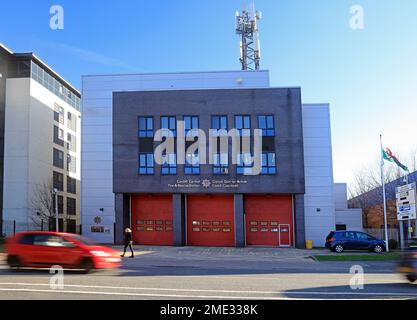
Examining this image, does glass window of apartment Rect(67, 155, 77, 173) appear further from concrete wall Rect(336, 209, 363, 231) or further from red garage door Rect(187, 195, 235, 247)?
concrete wall Rect(336, 209, 363, 231)

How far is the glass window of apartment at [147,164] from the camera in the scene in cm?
4119

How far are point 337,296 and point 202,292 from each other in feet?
10.6

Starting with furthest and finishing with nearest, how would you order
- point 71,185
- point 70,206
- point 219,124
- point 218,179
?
point 71,185 → point 70,206 → point 219,124 → point 218,179

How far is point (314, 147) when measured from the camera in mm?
44312

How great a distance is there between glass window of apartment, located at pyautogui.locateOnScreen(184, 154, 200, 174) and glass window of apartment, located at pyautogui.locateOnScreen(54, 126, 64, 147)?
86.7 ft

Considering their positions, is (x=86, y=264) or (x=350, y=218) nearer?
(x=86, y=264)

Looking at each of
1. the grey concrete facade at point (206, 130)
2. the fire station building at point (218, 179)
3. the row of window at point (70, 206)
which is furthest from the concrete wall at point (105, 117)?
the row of window at point (70, 206)

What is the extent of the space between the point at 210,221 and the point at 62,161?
28857mm

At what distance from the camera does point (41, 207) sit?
5294cm

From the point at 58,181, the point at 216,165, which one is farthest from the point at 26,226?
the point at 216,165

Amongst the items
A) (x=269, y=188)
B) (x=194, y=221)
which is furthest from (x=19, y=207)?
(x=269, y=188)

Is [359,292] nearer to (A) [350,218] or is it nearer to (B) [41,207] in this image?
(A) [350,218]
